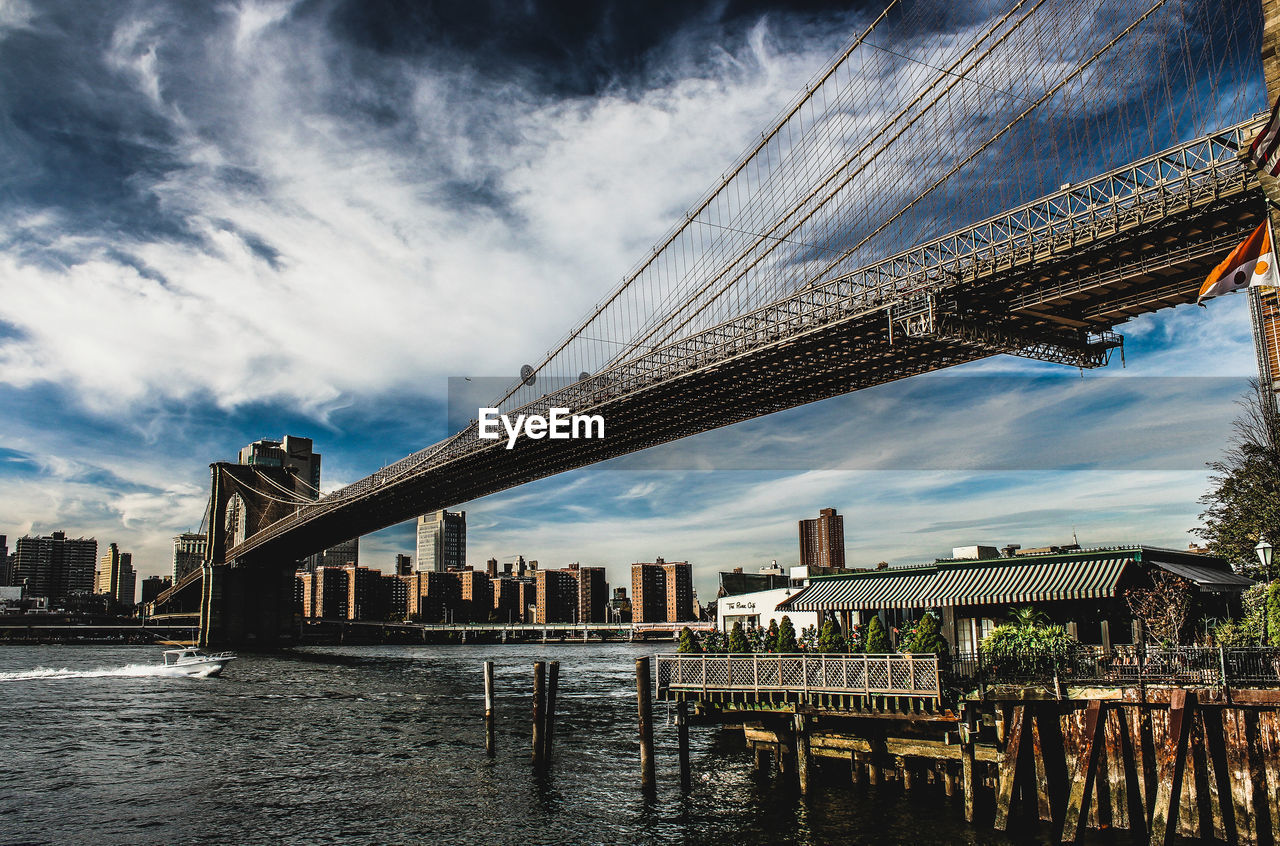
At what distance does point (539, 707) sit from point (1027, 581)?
540 inches

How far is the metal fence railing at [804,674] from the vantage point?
19.5m

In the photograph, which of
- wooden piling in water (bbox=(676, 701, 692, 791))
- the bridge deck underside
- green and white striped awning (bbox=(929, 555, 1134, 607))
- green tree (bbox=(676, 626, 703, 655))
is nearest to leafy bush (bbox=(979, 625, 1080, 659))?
green and white striped awning (bbox=(929, 555, 1134, 607))

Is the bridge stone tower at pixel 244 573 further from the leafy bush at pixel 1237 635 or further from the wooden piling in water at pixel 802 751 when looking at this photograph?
the leafy bush at pixel 1237 635

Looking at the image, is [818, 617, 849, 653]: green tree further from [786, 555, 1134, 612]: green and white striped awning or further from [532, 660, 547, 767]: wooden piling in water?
[532, 660, 547, 767]: wooden piling in water

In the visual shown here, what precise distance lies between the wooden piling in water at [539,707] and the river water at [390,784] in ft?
2.08

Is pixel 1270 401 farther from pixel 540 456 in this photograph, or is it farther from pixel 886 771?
pixel 540 456

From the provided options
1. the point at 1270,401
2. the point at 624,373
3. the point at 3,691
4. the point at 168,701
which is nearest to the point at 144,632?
the point at 3,691

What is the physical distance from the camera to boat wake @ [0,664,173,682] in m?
66.7

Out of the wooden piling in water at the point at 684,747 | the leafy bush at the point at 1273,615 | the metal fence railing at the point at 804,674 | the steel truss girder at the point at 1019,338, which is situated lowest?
the wooden piling in water at the point at 684,747

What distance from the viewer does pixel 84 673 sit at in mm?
70375

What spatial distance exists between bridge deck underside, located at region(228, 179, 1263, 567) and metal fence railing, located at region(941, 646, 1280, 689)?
1032cm

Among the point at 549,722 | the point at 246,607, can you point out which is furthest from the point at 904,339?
the point at 246,607

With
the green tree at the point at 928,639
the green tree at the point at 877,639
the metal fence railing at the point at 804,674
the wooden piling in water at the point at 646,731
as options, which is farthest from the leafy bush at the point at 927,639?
the wooden piling in water at the point at 646,731

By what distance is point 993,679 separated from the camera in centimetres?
1958
